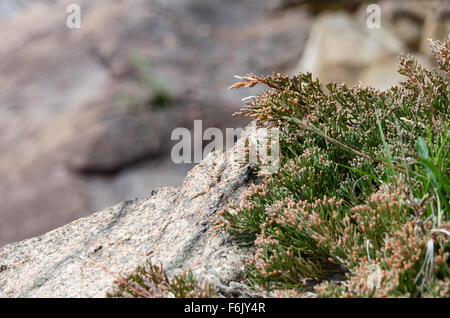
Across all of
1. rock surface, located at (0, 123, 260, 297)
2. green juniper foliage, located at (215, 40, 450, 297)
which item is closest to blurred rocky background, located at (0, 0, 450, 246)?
rock surface, located at (0, 123, 260, 297)

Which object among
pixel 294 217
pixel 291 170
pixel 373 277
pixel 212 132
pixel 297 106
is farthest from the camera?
pixel 212 132

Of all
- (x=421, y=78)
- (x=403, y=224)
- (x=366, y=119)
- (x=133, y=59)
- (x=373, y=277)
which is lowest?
(x=373, y=277)

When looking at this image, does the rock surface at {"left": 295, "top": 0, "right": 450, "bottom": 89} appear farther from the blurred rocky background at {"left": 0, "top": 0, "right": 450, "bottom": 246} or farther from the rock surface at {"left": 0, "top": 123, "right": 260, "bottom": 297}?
the rock surface at {"left": 0, "top": 123, "right": 260, "bottom": 297}

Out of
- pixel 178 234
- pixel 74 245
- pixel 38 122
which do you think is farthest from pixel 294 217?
pixel 38 122

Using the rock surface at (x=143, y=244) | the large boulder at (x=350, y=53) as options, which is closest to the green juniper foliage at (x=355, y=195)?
the rock surface at (x=143, y=244)

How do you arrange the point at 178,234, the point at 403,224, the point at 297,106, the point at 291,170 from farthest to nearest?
the point at 297,106 → the point at 178,234 → the point at 291,170 → the point at 403,224

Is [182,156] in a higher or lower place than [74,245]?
higher

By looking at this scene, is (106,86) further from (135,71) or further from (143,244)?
(143,244)

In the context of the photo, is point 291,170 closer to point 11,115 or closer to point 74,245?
point 74,245
